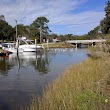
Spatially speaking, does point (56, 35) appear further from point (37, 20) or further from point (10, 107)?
point (10, 107)

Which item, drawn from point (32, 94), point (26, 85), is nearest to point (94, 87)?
point (32, 94)

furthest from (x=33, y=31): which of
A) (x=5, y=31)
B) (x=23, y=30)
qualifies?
(x=5, y=31)

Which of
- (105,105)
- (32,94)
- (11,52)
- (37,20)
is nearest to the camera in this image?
(105,105)

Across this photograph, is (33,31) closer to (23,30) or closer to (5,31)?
(23,30)

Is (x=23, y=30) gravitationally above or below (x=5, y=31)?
above

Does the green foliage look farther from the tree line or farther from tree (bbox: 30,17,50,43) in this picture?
tree (bbox: 30,17,50,43)

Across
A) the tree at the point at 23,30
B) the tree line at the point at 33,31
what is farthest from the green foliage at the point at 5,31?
the tree at the point at 23,30

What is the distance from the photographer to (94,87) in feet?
39.3

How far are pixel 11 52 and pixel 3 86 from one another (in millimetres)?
54896

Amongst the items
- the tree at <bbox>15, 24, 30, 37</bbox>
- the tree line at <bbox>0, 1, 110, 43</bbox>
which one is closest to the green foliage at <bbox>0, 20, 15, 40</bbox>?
the tree line at <bbox>0, 1, 110, 43</bbox>

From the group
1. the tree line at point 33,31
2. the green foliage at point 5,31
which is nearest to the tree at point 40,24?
the tree line at point 33,31

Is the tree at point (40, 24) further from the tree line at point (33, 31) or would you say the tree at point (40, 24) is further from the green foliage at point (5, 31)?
the green foliage at point (5, 31)

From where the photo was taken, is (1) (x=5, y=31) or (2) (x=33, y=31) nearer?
(1) (x=5, y=31)

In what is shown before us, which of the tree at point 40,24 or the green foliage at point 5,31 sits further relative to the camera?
the tree at point 40,24
